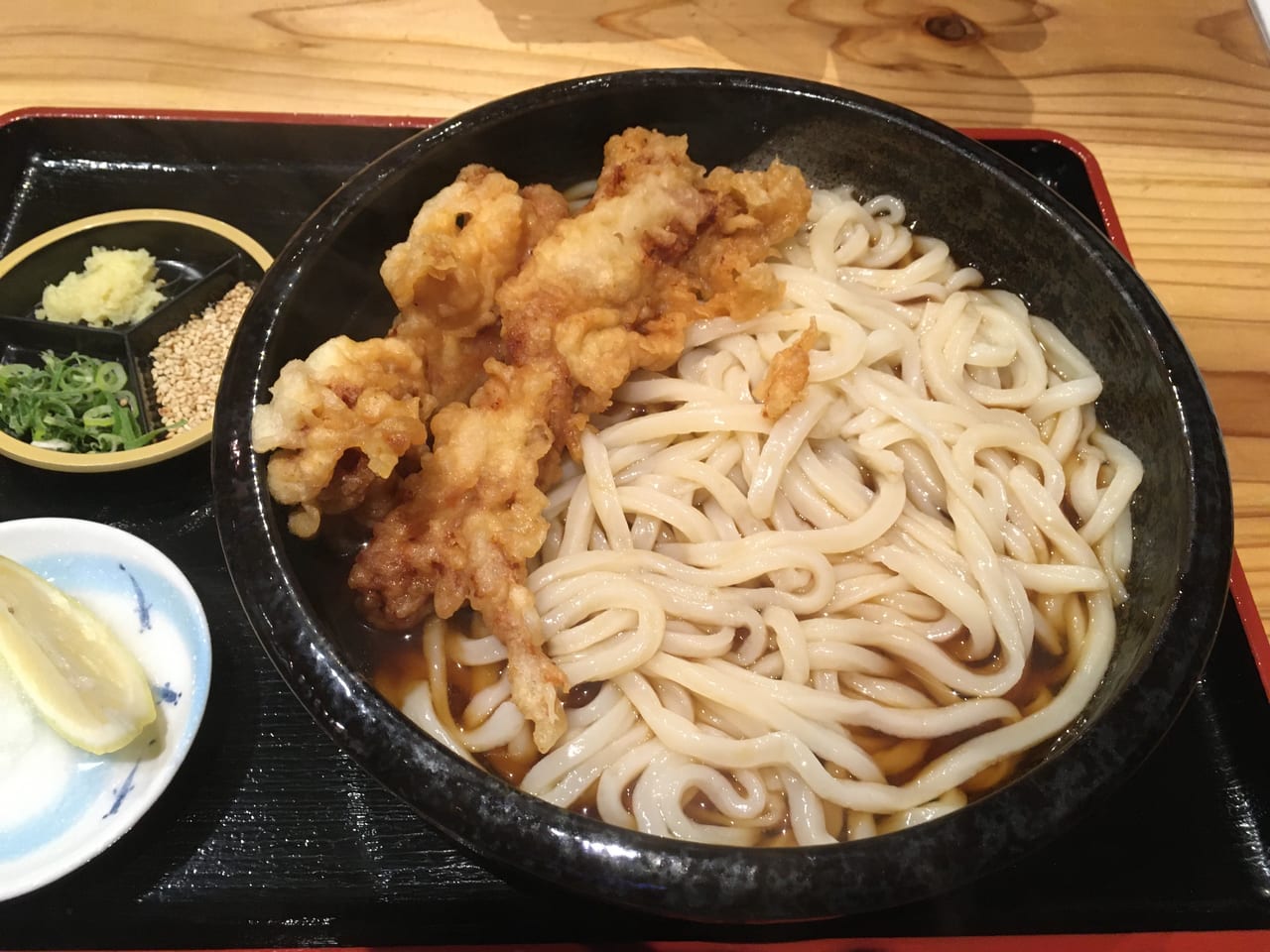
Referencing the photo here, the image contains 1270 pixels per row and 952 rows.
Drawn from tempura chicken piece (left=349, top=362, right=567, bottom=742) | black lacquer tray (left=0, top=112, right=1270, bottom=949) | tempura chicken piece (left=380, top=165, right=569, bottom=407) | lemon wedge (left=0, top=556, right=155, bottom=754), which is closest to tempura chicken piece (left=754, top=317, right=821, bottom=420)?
tempura chicken piece (left=349, top=362, right=567, bottom=742)

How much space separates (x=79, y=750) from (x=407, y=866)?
2.23 feet

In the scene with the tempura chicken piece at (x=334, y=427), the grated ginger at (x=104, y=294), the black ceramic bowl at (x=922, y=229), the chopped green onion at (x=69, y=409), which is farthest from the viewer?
the grated ginger at (x=104, y=294)

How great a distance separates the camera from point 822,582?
5.55 ft

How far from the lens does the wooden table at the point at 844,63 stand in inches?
106

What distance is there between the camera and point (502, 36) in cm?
296

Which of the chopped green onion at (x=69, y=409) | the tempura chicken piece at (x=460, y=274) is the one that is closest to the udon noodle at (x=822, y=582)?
the tempura chicken piece at (x=460, y=274)

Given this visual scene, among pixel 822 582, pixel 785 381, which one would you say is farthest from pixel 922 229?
pixel 822 582

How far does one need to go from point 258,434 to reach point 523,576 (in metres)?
0.53

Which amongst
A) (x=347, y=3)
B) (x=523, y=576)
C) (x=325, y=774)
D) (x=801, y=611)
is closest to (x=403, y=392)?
(x=523, y=576)

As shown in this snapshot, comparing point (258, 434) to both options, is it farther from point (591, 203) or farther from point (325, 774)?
point (591, 203)

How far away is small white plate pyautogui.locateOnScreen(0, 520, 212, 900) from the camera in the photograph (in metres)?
1.57

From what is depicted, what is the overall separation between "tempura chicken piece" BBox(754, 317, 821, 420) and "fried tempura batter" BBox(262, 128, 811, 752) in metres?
0.17

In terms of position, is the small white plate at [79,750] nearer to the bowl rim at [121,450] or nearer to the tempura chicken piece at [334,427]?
the bowl rim at [121,450]

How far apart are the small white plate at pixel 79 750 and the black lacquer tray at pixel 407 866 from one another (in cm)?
7
